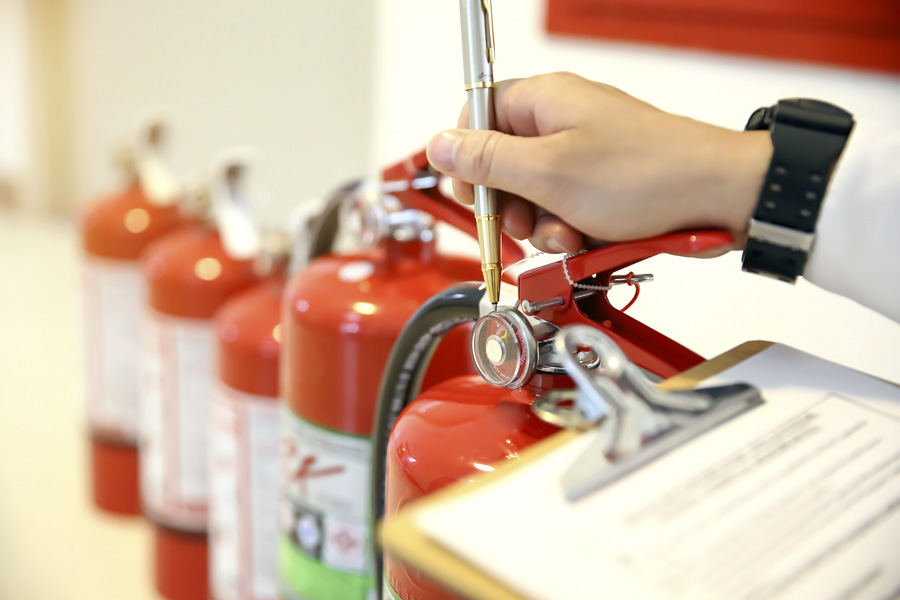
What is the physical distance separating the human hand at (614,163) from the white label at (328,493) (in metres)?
0.23

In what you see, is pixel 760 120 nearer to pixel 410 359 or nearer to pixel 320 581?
pixel 410 359

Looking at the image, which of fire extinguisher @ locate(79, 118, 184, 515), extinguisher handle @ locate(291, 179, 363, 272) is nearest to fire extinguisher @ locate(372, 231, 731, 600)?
extinguisher handle @ locate(291, 179, 363, 272)

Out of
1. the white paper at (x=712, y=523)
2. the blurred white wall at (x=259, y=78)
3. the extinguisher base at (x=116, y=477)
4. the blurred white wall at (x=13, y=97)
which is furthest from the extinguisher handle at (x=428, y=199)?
the blurred white wall at (x=13, y=97)

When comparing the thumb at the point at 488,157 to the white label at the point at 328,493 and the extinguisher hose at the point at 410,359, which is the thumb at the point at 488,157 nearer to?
the extinguisher hose at the point at 410,359

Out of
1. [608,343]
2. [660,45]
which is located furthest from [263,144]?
[608,343]

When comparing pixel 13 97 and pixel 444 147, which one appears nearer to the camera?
pixel 444 147

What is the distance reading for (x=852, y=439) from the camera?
0.92 ft

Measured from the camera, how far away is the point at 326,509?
20.4 inches

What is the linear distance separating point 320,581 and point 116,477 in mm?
428

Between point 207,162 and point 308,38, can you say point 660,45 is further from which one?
point 207,162

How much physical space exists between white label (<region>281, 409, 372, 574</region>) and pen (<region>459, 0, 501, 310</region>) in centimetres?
18

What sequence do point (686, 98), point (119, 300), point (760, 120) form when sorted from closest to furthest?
1. point (760, 120)
2. point (686, 98)
3. point (119, 300)

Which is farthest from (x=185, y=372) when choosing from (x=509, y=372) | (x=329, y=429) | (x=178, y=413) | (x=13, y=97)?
(x=13, y=97)

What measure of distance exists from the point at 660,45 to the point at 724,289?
0.27m
